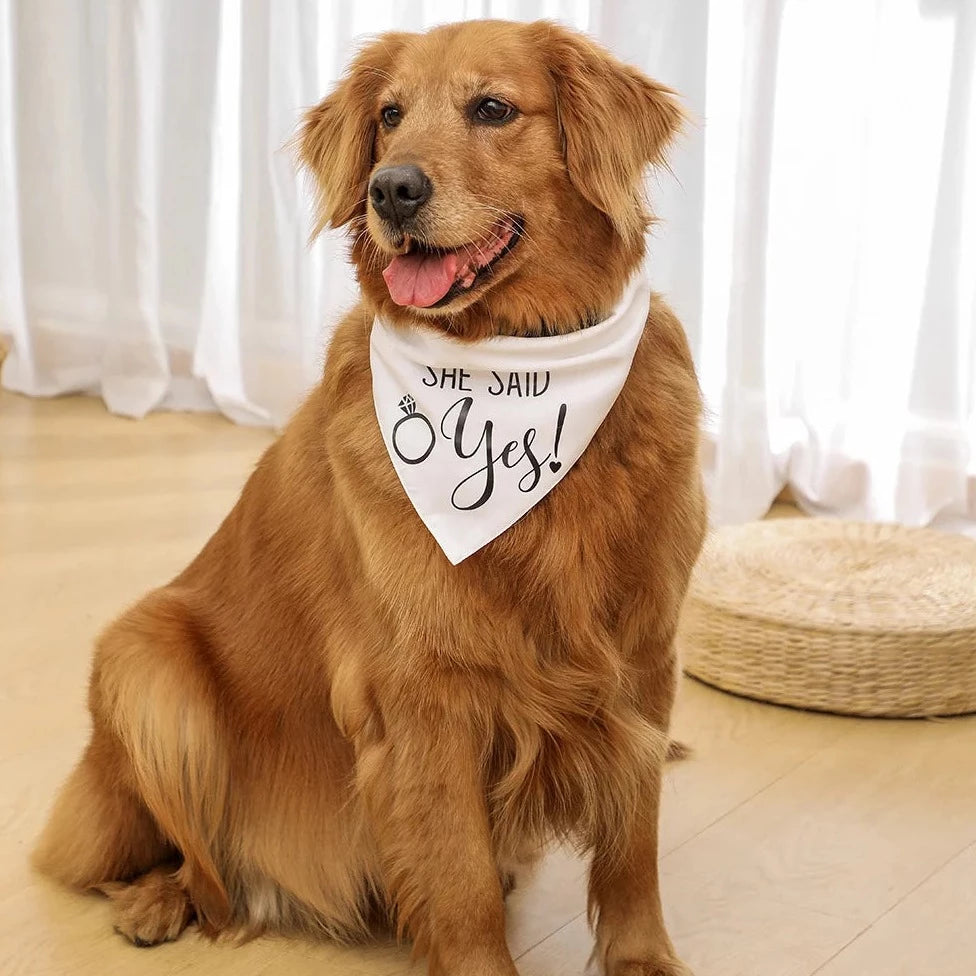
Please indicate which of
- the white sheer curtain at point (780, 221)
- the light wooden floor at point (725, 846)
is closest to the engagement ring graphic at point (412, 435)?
the light wooden floor at point (725, 846)

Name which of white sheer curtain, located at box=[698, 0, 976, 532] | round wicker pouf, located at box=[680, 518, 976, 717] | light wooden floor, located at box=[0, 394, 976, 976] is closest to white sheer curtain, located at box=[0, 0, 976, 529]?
white sheer curtain, located at box=[698, 0, 976, 532]

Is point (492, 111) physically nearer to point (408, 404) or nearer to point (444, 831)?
point (408, 404)

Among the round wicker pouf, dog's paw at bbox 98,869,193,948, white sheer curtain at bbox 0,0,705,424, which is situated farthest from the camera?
white sheer curtain at bbox 0,0,705,424

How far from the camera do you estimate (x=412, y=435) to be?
1803 millimetres

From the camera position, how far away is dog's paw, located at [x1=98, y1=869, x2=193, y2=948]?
199 cm

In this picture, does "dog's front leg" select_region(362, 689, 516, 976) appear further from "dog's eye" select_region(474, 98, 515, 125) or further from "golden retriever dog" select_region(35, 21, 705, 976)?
"dog's eye" select_region(474, 98, 515, 125)

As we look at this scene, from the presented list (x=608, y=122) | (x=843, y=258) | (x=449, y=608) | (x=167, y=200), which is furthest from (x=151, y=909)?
(x=167, y=200)

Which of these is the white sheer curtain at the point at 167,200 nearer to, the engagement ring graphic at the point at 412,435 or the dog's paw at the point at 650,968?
the engagement ring graphic at the point at 412,435

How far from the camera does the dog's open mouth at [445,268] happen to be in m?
1.71

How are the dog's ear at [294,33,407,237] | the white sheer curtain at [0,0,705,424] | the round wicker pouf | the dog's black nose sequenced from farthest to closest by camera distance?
the white sheer curtain at [0,0,705,424], the round wicker pouf, the dog's ear at [294,33,407,237], the dog's black nose

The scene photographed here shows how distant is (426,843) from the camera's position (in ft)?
5.79

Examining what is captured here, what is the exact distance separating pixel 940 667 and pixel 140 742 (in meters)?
1.50

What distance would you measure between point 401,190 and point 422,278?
0.37ft

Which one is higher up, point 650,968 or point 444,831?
point 444,831
